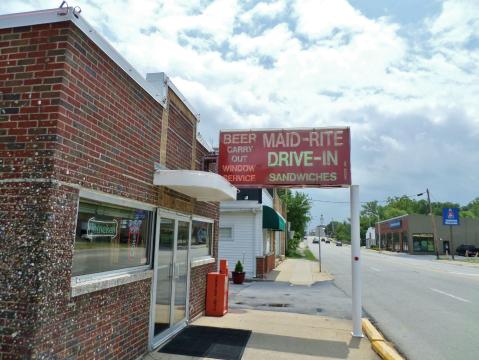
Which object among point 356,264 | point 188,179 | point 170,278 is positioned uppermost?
point 188,179

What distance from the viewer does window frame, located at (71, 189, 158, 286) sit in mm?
4574

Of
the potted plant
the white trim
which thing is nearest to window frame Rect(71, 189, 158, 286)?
the white trim

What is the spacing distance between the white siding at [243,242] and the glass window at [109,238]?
12.7 metres

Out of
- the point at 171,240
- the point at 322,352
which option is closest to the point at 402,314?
the point at 322,352

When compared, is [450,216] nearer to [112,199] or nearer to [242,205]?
[242,205]

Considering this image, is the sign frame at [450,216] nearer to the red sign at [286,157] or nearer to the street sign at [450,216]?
the street sign at [450,216]

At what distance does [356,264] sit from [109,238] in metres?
5.32

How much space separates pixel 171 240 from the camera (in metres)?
7.44

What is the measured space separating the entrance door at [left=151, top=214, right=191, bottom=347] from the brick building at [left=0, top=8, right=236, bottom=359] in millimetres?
121

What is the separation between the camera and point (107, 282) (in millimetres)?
4996

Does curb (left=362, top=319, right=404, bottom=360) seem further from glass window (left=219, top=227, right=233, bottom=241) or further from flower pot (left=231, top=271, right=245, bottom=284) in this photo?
glass window (left=219, top=227, right=233, bottom=241)

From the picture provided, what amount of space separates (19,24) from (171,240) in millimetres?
4319

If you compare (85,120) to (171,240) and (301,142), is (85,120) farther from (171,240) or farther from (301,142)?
(301,142)

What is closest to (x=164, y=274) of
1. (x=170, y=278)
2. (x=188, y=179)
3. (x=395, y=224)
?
(x=170, y=278)
